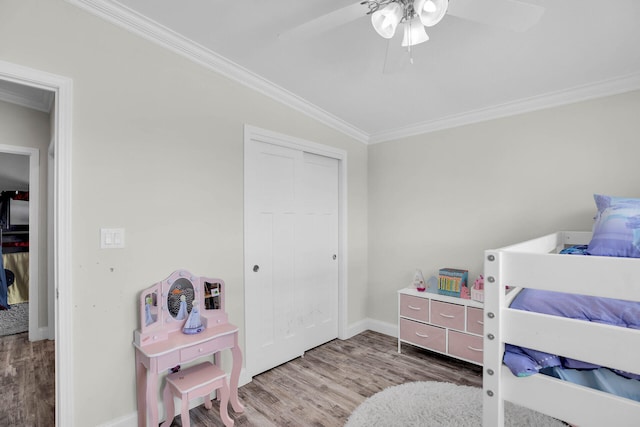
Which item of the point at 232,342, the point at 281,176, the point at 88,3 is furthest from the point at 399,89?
the point at 232,342

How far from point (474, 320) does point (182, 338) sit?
2.32 metres

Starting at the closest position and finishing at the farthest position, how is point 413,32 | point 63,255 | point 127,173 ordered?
point 413,32, point 63,255, point 127,173

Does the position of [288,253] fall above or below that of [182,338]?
above

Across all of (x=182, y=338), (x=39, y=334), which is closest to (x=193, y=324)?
(x=182, y=338)

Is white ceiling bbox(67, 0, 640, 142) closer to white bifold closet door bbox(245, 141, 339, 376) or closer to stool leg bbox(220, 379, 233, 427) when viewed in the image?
white bifold closet door bbox(245, 141, 339, 376)

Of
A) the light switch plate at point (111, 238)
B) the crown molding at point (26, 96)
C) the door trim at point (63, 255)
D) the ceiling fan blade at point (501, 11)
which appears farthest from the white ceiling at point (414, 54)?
the crown molding at point (26, 96)

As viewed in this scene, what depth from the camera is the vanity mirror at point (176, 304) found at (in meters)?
1.76

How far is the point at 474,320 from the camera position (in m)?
2.57

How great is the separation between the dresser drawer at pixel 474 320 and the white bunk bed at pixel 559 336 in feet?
4.89

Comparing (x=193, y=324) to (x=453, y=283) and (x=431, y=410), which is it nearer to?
(x=431, y=410)

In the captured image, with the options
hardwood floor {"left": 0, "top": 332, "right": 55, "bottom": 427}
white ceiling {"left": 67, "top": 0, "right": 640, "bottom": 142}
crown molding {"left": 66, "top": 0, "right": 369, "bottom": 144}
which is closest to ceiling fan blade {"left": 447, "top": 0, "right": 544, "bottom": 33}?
white ceiling {"left": 67, "top": 0, "right": 640, "bottom": 142}

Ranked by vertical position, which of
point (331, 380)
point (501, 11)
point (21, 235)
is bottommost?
point (331, 380)

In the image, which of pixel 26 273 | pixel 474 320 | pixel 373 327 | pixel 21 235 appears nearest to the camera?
pixel 474 320

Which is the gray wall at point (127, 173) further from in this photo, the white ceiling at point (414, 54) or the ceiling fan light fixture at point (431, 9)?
the ceiling fan light fixture at point (431, 9)
